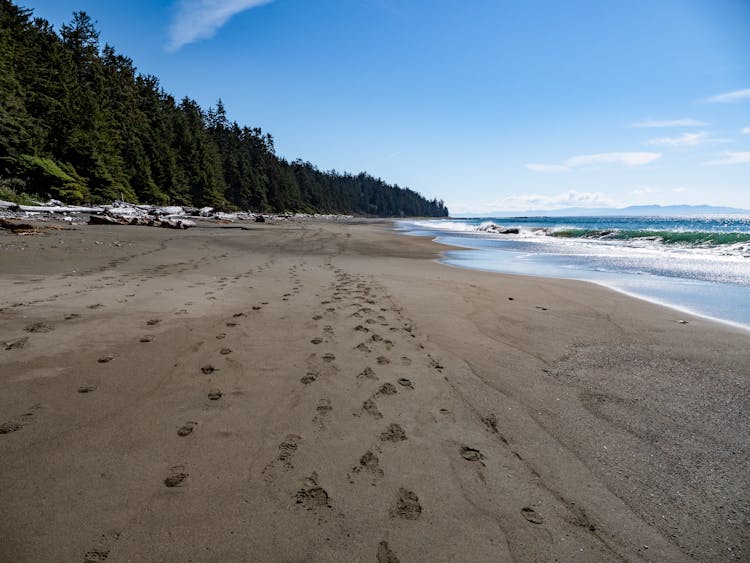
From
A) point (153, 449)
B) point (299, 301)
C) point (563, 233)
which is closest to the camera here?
point (153, 449)

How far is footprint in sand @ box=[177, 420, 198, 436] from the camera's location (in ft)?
9.33

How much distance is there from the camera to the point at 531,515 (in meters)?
2.20

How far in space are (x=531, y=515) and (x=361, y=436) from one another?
1.33 m

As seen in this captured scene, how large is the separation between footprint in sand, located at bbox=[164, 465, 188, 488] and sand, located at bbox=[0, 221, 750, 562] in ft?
0.06

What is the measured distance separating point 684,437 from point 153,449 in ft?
14.1

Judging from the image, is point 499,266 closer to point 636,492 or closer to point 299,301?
point 299,301

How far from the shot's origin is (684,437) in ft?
9.95

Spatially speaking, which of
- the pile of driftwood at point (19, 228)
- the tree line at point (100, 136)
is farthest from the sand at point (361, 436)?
the tree line at point (100, 136)

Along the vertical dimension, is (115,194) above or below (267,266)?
above

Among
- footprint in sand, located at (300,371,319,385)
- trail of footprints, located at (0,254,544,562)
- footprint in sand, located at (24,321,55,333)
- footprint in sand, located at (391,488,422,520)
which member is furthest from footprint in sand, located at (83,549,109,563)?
footprint in sand, located at (24,321,55,333)

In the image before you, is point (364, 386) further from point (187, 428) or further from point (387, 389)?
point (187, 428)

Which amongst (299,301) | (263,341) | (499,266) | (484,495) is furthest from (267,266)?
(484,495)

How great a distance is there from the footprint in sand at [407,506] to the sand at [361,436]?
0.04 ft

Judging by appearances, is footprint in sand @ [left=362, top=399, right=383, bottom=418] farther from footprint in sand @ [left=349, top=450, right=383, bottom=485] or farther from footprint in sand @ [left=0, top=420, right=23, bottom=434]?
footprint in sand @ [left=0, top=420, right=23, bottom=434]
